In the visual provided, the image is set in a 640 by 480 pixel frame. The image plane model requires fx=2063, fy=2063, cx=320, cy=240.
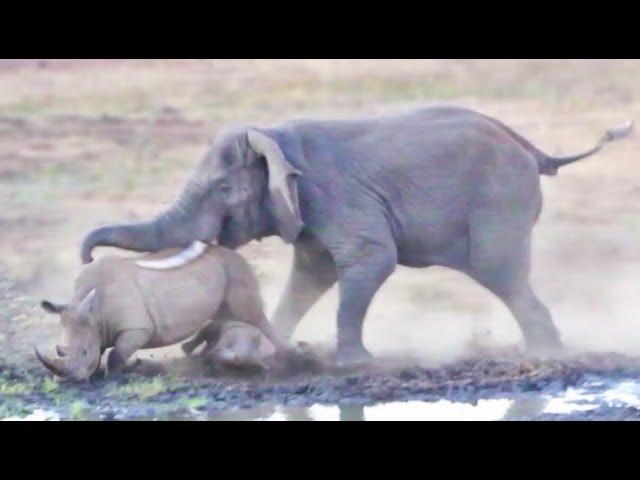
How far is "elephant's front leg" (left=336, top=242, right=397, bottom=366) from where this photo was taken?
498 inches

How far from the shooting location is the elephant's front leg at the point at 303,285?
516 inches

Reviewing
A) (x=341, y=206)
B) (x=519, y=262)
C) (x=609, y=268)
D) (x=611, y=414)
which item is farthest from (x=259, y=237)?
(x=609, y=268)

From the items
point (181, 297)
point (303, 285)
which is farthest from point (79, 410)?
point (303, 285)

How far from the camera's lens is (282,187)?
41.0 ft

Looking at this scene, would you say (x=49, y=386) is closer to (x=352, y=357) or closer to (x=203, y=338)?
(x=203, y=338)

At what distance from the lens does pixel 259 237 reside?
507 inches

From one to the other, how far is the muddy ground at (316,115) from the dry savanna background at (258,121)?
0.01 meters

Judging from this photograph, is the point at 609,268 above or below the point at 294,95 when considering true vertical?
below

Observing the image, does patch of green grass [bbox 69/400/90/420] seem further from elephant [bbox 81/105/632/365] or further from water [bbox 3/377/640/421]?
elephant [bbox 81/105/632/365]

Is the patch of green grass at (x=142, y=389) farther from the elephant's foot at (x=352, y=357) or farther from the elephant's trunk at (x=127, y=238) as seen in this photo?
the elephant's foot at (x=352, y=357)

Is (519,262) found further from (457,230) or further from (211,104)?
(211,104)

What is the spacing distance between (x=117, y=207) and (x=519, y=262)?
4.35 meters

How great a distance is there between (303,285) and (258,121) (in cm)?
404

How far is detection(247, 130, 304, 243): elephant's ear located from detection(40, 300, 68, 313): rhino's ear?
150cm
